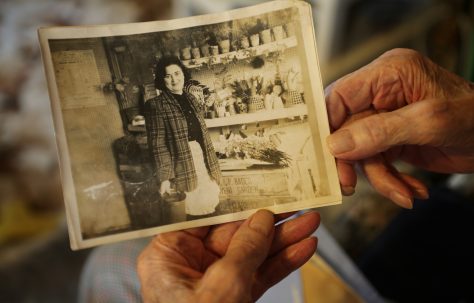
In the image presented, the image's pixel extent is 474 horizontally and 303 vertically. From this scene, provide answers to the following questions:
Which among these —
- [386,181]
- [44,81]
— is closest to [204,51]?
[386,181]

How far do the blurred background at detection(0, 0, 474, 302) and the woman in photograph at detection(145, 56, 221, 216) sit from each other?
19.4 inches

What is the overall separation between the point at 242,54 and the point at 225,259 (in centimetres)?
28

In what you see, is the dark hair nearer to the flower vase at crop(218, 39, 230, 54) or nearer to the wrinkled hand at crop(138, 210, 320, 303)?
the flower vase at crop(218, 39, 230, 54)

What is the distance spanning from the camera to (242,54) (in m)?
0.54

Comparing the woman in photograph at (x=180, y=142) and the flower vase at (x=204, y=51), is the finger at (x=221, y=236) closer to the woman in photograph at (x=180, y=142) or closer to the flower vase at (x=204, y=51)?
the woman in photograph at (x=180, y=142)

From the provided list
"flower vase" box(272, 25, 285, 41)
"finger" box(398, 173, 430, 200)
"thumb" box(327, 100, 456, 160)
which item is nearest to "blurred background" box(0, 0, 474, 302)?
"finger" box(398, 173, 430, 200)

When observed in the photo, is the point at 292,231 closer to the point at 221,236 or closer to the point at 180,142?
the point at 221,236

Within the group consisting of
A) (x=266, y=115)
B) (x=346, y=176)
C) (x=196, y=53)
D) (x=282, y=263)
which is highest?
(x=196, y=53)

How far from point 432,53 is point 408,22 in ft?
0.43

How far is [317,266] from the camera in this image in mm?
708

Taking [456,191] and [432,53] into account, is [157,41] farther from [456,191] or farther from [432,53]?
[432,53]

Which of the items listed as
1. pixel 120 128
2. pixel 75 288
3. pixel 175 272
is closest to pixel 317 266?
pixel 175 272

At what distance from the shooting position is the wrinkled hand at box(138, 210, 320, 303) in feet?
1.42

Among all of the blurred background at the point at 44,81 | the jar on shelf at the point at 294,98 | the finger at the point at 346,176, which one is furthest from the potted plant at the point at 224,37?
the blurred background at the point at 44,81
